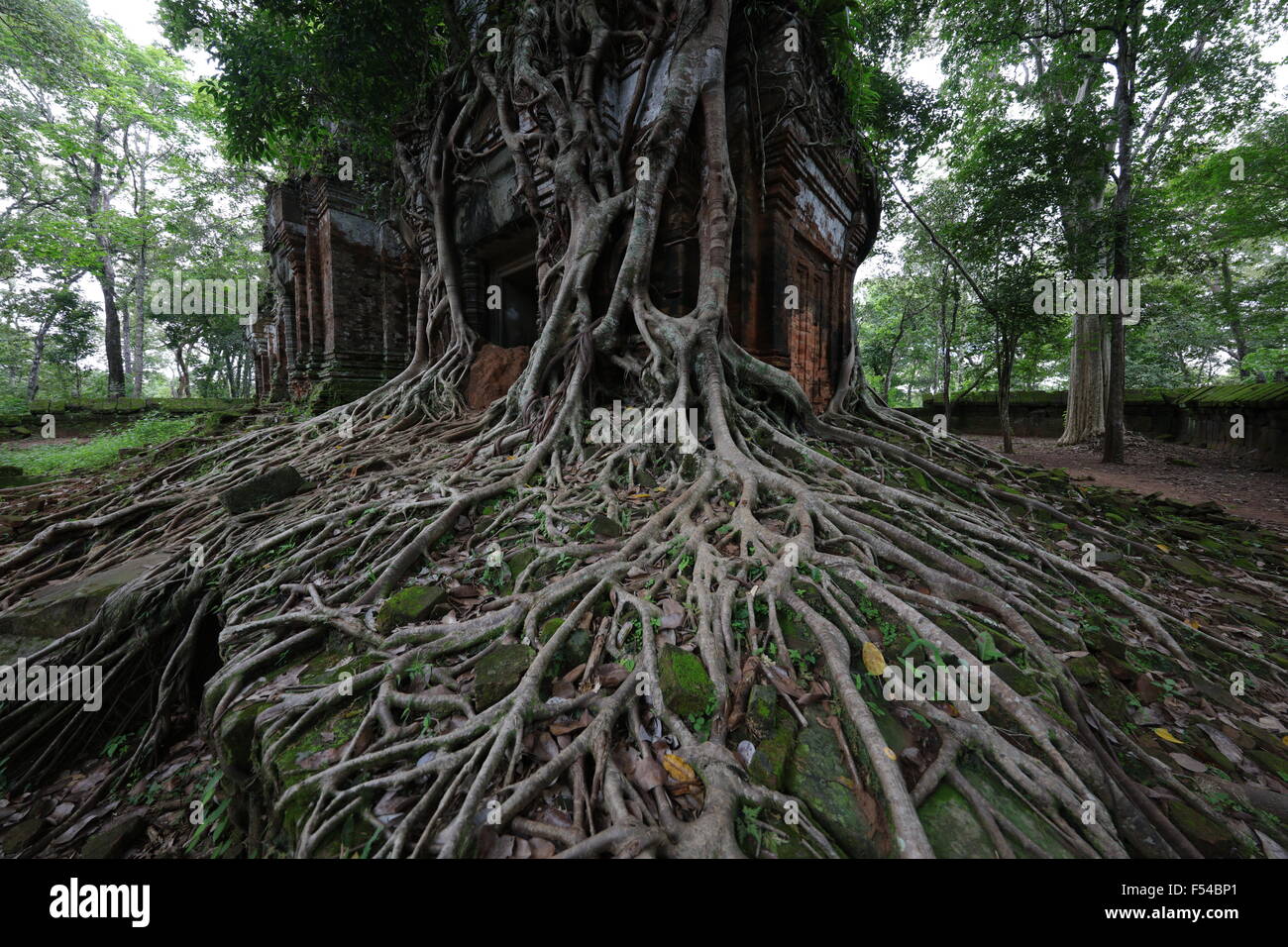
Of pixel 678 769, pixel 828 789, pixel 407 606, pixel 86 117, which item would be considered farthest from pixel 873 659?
pixel 86 117

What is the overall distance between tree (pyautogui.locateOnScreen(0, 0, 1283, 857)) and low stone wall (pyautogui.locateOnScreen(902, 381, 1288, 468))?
5.25 metres

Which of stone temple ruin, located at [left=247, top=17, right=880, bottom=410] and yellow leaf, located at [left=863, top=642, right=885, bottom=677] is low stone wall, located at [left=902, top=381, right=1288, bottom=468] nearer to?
stone temple ruin, located at [left=247, top=17, right=880, bottom=410]

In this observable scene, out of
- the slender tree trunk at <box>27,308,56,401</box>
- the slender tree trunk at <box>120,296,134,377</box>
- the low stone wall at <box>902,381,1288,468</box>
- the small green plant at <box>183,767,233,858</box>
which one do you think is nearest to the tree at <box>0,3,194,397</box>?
the slender tree trunk at <box>27,308,56,401</box>

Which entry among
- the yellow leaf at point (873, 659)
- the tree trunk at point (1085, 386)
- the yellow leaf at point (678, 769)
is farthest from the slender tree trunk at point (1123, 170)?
the yellow leaf at point (678, 769)

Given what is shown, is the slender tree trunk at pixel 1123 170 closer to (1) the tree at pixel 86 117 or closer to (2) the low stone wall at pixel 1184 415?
(2) the low stone wall at pixel 1184 415

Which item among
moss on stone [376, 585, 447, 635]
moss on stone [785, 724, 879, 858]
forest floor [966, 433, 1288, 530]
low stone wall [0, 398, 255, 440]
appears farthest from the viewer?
low stone wall [0, 398, 255, 440]

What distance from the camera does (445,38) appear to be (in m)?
6.33

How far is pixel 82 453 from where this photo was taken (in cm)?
690

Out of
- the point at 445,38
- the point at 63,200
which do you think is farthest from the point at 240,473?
the point at 63,200

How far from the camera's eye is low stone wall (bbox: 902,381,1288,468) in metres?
6.48

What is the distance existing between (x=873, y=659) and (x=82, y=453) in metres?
10.7

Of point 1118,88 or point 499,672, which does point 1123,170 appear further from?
point 499,672

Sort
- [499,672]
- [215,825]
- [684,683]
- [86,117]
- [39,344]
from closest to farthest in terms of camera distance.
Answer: [684,683], [499,672], [215,825], [86,117], [39,344]
